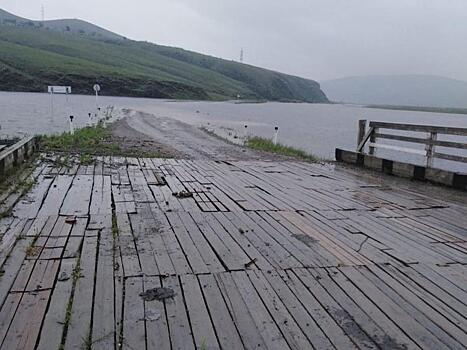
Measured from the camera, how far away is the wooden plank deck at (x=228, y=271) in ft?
10.5

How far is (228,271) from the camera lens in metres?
4.25

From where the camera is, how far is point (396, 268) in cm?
455

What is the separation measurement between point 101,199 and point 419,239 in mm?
4341

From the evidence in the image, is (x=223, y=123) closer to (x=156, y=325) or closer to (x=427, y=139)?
(x=427, y=139)

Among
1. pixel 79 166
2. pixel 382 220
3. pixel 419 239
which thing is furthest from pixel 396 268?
pixel 79 166

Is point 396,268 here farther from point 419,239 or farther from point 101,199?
point 101,199

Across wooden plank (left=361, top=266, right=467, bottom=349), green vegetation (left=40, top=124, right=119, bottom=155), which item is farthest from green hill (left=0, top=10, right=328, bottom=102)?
wooden plank (left=361, top=266, right=467, bottom=349)

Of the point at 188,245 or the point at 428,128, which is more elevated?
the point at 428,128

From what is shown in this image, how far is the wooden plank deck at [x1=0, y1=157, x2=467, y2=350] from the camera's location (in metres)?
3.20

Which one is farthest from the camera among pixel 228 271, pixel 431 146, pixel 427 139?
pixel 427 139

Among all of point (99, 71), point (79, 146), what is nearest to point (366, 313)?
point (79, 146)

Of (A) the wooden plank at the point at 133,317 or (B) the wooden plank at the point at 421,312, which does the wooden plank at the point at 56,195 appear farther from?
(B) the wooden plank at the point at 421,312

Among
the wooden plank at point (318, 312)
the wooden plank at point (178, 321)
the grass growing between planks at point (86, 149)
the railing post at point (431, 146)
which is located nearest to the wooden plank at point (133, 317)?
the wooden plank at point (178, 321)

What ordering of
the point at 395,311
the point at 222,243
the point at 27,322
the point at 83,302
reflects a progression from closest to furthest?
1. the point at 27,322
2. the point at 83,302
3. the point at 395,311
4. the point at 222,243
